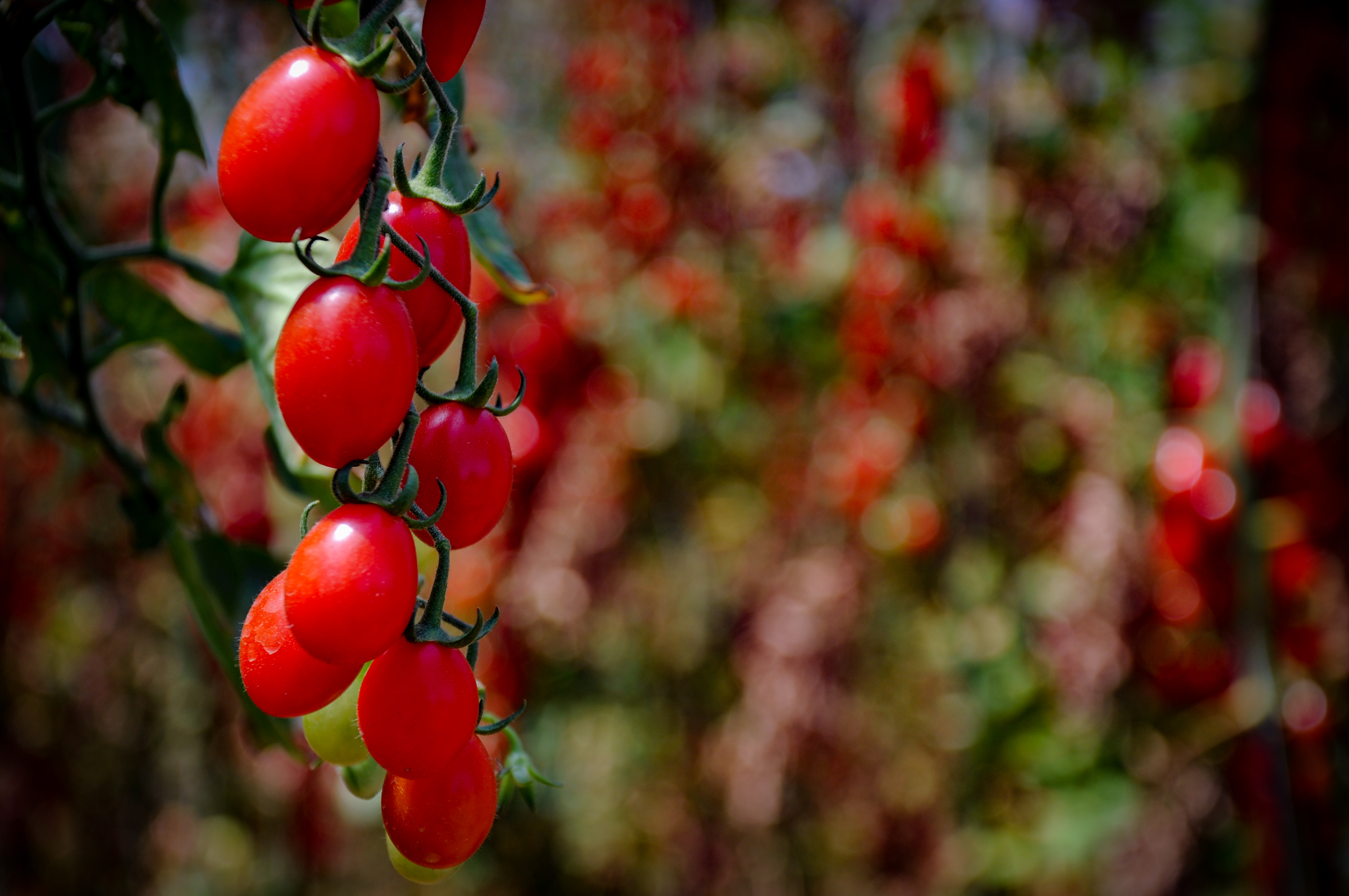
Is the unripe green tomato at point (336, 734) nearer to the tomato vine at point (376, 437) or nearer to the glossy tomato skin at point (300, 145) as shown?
the tomato vine at point (376, 437)

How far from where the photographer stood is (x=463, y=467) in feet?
0.99

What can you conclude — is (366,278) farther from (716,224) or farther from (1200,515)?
(716,224)

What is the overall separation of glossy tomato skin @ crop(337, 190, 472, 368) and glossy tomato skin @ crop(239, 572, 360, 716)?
0.09 m

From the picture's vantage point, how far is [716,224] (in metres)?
1.95

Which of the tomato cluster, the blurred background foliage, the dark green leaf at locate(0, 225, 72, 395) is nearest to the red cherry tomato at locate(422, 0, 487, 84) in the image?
the tomato cluster

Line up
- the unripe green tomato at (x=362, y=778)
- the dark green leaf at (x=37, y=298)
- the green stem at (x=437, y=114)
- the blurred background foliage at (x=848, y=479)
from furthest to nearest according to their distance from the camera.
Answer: the blurred background foliage at (x=848, y=479), the dark green leaf at (x=37, y=298), the unripe green tomato at (x=362, y=778), the green stem at (x=437, y=114)

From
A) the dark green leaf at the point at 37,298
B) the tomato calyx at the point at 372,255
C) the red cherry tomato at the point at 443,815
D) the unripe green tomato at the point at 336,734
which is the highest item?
the tomato calyx at the point at 372,255

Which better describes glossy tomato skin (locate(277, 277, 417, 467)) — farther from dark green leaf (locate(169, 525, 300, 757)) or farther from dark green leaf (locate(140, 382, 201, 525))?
dark green leaf (locate(140, 382, 201, 525))

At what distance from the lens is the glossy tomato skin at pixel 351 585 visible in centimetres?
27

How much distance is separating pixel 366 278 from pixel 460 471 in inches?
2.7

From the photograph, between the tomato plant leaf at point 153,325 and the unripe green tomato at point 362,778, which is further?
the tomato plant leaf at point 153,325

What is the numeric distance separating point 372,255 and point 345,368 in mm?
33

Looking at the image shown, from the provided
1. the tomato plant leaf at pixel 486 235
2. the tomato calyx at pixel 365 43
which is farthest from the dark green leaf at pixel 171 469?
the tomato calyx at pixel 365 43

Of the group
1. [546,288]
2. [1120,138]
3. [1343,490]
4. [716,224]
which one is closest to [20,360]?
[546,288]
